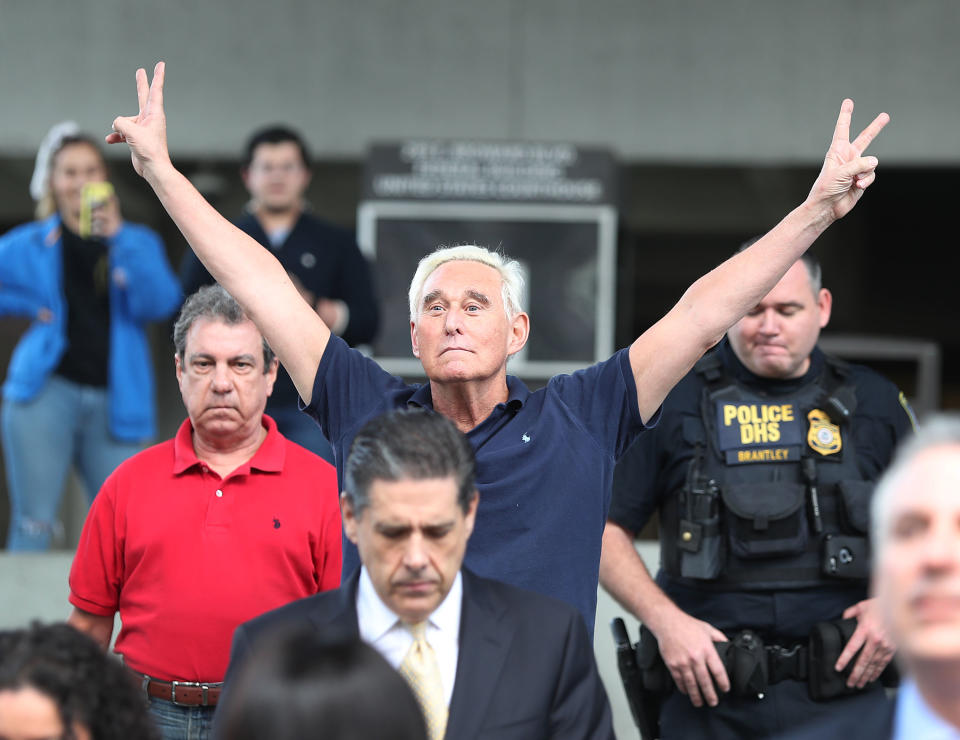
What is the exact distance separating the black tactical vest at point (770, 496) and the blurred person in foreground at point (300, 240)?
1.64m

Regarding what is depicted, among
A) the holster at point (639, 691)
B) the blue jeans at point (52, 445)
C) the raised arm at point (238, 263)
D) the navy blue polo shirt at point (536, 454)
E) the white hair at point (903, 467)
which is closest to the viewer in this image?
the white hair at point (903, 467)

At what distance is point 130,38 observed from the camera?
8.98m

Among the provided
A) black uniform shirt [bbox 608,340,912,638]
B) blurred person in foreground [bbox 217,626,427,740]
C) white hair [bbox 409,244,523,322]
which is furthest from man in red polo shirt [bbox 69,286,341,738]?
blurred person in foreground [bbox 217,626,427,740]

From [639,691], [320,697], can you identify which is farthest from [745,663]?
[320,697]

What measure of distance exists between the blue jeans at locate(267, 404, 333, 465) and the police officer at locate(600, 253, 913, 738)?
109 centimetres

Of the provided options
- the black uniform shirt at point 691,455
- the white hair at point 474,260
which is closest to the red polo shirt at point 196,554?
the white hair at point 474,260

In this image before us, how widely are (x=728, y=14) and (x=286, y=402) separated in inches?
200

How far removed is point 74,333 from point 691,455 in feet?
8.15

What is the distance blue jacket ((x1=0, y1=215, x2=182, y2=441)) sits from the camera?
17.3 ft

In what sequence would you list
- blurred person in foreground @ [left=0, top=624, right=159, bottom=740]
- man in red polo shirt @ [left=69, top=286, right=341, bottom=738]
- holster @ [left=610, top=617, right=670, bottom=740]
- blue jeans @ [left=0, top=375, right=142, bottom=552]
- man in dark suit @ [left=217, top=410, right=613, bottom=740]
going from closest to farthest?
blurred person in foreground @ [left=0, top=624, right=159, bottom=740] → man in dark suit @ [left=217, top=410, right=613, bottom=740] → man in red polo shirt @ [left=69, top=286, right=341, bottom=738] → holster @ [left=610, top=617, right=670, bottom=740] → blue jeans @ [left=0, top=375, right=142, bottom=552]

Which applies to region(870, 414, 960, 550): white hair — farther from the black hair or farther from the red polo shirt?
the red polo shirt

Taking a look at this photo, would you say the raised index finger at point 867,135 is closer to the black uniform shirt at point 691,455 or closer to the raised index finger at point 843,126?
the raised index finger at point 843,126

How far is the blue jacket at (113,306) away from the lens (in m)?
5.27

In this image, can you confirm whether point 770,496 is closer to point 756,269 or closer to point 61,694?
point 756,269
